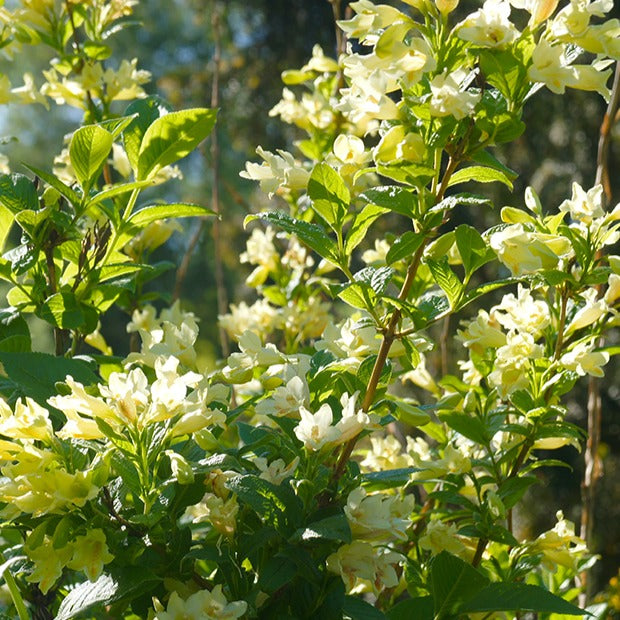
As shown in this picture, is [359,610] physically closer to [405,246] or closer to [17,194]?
[405,246]

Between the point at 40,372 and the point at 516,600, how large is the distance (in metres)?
0.45

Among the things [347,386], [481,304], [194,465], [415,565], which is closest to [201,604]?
[194,465]

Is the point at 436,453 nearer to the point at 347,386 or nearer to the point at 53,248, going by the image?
the point at 347,386

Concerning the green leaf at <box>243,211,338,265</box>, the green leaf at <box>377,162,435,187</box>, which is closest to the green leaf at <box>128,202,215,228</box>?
the green leaf at <box>243,211,338,265</box>

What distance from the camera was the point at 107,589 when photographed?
2.26ft

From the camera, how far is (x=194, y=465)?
0.72 m

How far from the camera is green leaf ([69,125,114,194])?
0.84 m

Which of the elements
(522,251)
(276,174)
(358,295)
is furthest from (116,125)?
(522,251)

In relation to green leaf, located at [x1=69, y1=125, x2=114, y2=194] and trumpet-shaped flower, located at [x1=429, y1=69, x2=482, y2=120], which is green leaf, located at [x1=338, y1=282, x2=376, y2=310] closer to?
trumpet-shaped flower, located at [x1=429, y1=69, x2=482, y2=120]

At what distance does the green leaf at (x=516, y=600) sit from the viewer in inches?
28.0

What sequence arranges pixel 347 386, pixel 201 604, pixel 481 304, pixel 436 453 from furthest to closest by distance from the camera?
1. pixel 481 304
2. pixel 436 453
3. pixel 347 386
4. pixel 201 604

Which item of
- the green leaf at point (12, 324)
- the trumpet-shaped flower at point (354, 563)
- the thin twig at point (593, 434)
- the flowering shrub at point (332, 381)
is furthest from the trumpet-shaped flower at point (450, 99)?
the thin twig at point (593, 434)

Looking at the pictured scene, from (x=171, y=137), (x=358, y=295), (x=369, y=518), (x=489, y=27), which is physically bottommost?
(x=369, y=518)

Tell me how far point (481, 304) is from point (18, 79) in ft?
29.7
